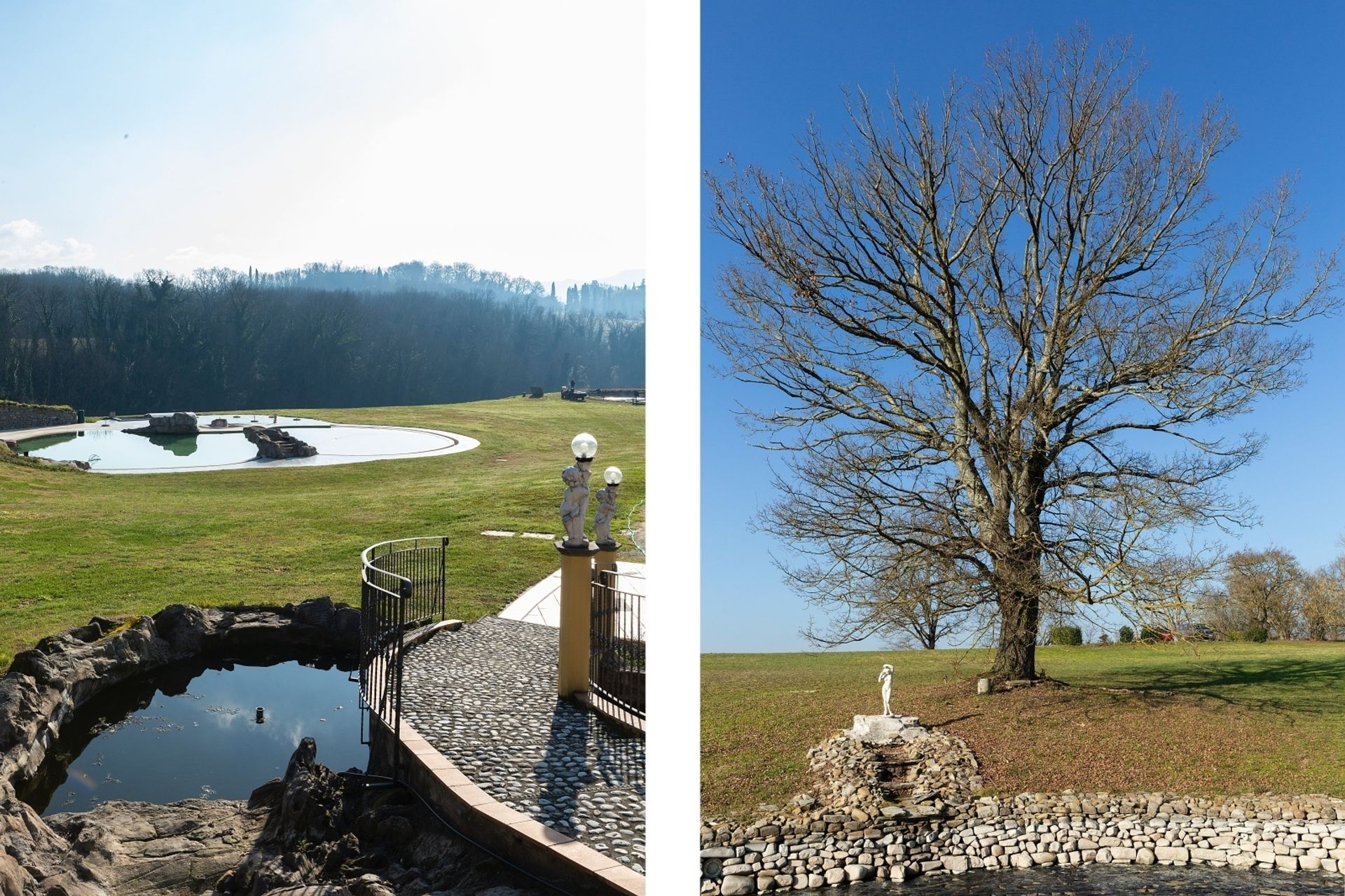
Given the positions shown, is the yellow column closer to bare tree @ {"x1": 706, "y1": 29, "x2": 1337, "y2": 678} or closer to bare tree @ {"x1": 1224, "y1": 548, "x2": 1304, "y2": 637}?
bare tree @ {"x1": 706, "y1": 29, "x2": 1337, "y2": 678}

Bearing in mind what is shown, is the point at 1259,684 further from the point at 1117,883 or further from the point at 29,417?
the point at 29,417

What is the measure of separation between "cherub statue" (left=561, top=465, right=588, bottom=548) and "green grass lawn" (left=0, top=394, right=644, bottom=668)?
243 cm

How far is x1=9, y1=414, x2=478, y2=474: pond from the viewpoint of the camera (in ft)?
17.3

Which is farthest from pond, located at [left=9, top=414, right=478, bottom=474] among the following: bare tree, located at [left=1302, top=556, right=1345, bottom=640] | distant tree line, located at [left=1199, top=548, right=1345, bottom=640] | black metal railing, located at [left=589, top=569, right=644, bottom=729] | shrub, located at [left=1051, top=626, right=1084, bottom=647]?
bare tree, located at [left=1302, top=556, right=1345, bottom=640]

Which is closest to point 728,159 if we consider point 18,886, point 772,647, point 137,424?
point 772,647

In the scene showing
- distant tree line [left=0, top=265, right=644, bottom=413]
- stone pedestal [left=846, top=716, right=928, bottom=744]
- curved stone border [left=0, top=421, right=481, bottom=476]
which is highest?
distant tree line [left=0, top=265, right=644, bottom=413]

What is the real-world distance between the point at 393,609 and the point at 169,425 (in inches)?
89.4

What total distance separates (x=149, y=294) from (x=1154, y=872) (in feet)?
18.8

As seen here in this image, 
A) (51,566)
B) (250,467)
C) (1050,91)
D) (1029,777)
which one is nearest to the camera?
(1029,777)

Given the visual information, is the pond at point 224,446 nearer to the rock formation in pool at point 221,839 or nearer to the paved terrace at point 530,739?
the rock formation in pool at point 221,839

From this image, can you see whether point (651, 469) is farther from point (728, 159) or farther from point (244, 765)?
point (244, 765)

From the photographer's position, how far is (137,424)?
5.48 meters

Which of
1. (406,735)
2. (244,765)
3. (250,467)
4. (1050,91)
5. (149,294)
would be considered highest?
(1050,91)

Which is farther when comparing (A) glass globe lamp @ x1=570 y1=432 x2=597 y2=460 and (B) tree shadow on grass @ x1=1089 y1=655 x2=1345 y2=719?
(A) glass globe lamp @ x1=570 y1=432 x2=597 y2=460
